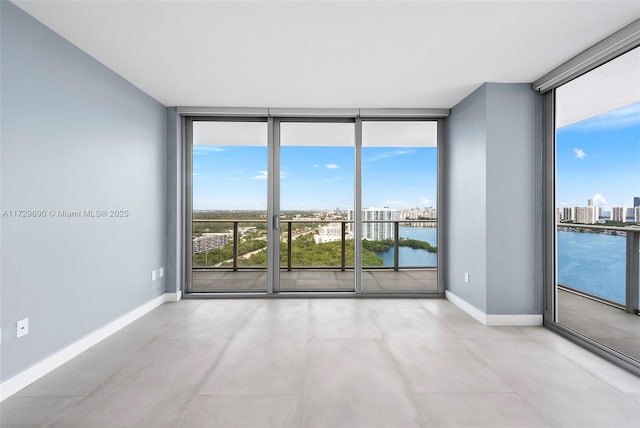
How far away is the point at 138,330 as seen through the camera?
9.69 feet

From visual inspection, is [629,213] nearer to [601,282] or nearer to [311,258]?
[601,282]

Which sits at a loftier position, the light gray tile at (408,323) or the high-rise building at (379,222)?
the high-rise building at (379,222)

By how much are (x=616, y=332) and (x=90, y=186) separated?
16.1 feet

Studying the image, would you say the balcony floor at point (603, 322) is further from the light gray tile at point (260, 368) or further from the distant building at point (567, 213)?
the light gray tile at point (260, 368)

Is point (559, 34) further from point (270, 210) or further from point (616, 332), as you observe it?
point (270, 210)

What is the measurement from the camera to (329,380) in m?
2.07

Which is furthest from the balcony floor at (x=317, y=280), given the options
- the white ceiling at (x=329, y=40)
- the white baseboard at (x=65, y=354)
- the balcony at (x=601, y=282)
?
the white ceiling at (x=329, y=40)

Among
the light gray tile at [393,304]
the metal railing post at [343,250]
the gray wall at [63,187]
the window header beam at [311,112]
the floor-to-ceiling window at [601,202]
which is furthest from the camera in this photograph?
→ the metal railing post at [343,250]

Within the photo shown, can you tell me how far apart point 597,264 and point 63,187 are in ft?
18.0

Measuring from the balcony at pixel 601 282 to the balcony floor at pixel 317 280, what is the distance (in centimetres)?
155

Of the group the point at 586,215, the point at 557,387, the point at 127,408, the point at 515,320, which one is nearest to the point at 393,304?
the point at 515,320

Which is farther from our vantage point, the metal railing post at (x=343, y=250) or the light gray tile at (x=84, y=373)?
the metal railing post at (x=343, y=250)

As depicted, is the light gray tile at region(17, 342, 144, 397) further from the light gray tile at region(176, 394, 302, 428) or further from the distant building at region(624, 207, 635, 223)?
the distant building at region(624, 207, 635, 223)

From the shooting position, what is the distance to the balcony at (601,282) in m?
3.07
